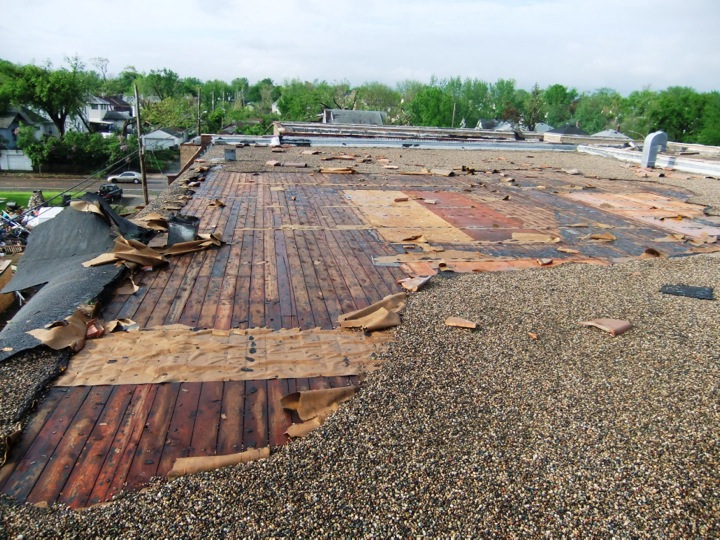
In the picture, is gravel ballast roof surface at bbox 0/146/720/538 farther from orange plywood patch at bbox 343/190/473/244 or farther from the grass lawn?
the grass lawn

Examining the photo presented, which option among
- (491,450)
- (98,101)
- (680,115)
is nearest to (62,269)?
(491,450)

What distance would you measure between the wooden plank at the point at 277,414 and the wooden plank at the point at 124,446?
804 millimetres

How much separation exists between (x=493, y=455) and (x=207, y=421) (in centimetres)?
183

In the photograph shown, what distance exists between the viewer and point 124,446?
10.1 feet

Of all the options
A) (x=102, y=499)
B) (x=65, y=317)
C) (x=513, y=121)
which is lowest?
(x=102, y=499)

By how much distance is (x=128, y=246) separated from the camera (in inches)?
232

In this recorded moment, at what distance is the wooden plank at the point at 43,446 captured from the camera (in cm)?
278

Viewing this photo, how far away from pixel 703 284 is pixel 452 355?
338 centimetres

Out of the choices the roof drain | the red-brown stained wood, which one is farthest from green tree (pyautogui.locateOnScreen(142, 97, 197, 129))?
the red-brown stained wood

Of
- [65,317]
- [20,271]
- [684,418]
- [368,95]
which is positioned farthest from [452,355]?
[368,95]

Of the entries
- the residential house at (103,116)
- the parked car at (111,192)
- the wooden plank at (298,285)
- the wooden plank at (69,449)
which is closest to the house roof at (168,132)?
the residential house at (103,116)

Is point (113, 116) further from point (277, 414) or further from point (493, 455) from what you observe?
point (493, 455)

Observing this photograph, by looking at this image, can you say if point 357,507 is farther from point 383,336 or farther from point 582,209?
point 582,209

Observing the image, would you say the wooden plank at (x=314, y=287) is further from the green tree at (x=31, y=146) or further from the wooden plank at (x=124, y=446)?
the green tree at (x=31, y=146)
